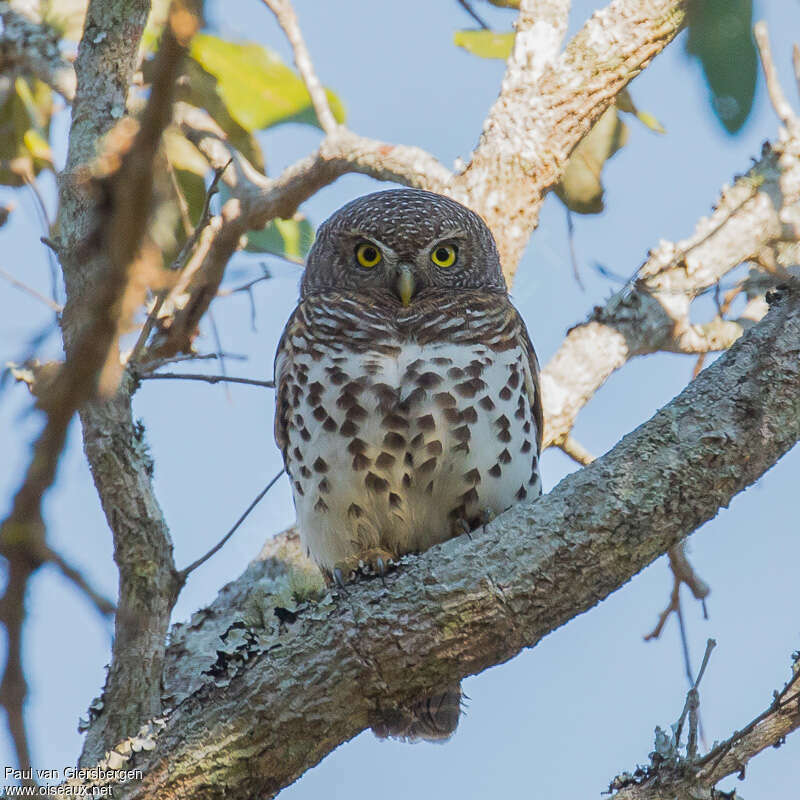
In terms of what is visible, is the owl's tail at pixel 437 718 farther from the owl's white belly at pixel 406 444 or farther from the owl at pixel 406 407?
the owl's white belly at pixel 406 444

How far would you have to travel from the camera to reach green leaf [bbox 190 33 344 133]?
16.1ft

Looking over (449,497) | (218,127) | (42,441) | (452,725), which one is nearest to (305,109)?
(218,127)

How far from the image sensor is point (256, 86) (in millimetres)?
5078

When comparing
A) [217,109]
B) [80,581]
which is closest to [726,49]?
[80,581]

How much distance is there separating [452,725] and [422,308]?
153 cm

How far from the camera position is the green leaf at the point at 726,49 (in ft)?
2.95

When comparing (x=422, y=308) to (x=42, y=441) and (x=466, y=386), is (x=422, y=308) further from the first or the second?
(x=42, y=441)

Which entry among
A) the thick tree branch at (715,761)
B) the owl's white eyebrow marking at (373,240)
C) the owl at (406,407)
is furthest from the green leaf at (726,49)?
the owl's white eyebrow marking at (373,240)

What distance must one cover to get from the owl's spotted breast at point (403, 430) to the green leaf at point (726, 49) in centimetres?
273

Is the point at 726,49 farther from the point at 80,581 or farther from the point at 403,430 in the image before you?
the point at 403,430

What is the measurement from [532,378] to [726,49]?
316 cm

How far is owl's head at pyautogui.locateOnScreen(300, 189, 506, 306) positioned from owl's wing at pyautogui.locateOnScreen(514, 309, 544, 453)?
258 millimetres

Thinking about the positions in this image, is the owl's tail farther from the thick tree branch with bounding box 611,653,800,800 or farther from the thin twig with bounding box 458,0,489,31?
the thin twig with bounding box 458,0,489,31

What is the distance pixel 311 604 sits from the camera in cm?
294
